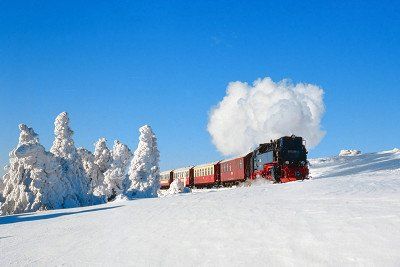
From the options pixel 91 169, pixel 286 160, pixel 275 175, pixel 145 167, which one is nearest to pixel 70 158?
pixel 145 167

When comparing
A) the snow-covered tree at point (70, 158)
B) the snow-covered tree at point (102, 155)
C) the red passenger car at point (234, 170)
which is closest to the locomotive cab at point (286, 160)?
the red passenger car at point (234, 170)

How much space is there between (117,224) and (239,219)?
420cm

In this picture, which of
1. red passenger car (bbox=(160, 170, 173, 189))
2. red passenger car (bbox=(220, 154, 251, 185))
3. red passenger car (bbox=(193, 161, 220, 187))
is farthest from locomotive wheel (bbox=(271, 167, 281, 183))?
red passenger car (bbox=(160, 170, 173, 189))

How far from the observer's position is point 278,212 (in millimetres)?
11211

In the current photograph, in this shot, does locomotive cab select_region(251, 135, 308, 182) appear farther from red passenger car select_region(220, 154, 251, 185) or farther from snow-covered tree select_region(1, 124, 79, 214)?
snow-covered tree select_region(1, 124, 79, 214)

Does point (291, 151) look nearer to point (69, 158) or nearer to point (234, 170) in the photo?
point (234, 170)

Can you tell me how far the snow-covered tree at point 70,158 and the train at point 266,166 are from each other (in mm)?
15002

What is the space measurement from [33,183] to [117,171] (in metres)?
14.5

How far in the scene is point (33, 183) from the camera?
28.5 meters

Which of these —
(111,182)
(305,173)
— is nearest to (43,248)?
(305,173)

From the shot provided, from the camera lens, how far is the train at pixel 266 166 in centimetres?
2952

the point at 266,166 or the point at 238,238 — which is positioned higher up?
the point at 266,166

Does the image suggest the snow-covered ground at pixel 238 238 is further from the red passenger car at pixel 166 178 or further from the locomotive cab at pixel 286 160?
the red passenger car at pixel 166 178

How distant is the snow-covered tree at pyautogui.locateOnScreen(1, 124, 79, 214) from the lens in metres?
28.4
